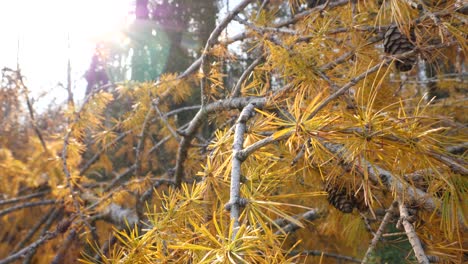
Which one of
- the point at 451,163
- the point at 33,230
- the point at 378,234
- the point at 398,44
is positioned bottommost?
the point at 33,230

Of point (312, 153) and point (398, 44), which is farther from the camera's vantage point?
point (398, 44)

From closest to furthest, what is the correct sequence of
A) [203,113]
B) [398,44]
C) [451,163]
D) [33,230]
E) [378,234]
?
[451,163] → [378,234] → [398,44] → [203,113] → [33,230]

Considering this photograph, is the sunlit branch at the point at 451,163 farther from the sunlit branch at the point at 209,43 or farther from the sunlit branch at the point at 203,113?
the sunlit branch at the point at 209,43

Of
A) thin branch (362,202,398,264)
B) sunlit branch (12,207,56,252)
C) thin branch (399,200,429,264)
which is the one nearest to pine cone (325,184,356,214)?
thin branch (362,202,398,264)

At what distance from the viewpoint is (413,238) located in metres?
0.45

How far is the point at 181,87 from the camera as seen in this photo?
145cm

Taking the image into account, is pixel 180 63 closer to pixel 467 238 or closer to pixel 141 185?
pixel 141 185

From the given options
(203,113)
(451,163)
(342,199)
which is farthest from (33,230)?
(451,163)

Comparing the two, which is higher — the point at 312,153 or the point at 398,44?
the point at 398,44

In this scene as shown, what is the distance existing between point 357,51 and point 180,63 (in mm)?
2789

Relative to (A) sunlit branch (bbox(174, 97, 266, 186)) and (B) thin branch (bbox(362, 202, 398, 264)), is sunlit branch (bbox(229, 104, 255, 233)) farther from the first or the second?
(B) thin branch (bbox(362, 202, 398, 264))

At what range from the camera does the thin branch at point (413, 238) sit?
406 mm

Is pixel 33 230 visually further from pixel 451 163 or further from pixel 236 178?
pixel 451 163

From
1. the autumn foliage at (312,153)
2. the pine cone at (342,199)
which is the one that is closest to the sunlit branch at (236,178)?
the autumn foliage at (312,153)
